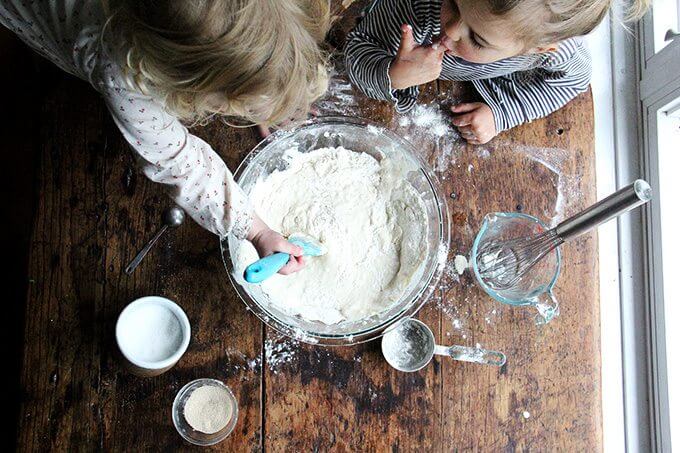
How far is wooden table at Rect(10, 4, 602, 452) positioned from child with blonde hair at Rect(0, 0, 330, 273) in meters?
0.10

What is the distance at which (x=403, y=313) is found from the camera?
1019 millimetres

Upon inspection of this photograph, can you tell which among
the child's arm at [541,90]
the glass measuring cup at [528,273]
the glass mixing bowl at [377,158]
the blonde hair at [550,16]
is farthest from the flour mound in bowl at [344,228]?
the blonde hair at [550,16]

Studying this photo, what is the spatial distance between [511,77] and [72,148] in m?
0.83

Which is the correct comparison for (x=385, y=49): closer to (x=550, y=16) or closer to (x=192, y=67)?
(x=550, y=16)

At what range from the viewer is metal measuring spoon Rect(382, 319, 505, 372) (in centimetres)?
103

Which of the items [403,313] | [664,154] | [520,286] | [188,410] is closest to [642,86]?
[664,154]

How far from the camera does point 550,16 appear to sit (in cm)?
86

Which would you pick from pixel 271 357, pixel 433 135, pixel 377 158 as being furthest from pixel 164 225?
pixel 433 135

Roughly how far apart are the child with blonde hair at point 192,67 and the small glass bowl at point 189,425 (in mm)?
236

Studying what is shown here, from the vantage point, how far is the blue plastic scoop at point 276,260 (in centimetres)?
90

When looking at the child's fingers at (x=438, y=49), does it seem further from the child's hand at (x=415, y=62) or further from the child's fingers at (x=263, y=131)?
the child's fingers at (x=263, y=131)

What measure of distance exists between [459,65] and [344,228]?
38cm

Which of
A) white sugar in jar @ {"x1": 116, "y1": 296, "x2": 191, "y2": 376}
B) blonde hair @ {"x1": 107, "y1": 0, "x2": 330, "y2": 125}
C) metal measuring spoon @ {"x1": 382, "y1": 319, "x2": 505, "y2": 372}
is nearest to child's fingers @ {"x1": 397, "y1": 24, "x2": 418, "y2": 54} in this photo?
blonde hair @ {"x1": 107, "y1": 0, "x2": 330, "y2": 125}

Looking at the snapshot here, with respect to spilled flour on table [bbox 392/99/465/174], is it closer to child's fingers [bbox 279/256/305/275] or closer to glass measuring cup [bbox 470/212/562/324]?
glass measuring cup [bbox 470/212/562/324]
